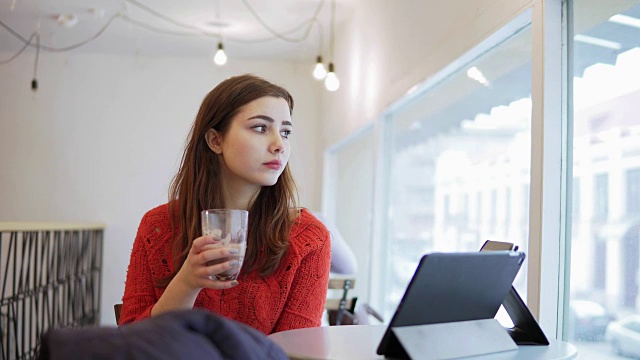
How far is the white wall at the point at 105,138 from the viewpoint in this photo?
21.9 feet

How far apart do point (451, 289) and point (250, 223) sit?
750 millimetres

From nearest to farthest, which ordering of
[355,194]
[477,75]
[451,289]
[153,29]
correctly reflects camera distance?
[451,289], [477,75], [355,194], [153,29]

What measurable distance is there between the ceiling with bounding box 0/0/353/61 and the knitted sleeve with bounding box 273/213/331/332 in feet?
12.3

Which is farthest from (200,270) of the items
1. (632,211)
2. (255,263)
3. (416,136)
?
(416,136)

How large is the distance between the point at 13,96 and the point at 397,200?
444 centimetres

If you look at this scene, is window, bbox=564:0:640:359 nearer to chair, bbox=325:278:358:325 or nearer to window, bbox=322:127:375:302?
chair, bbox=325:278:358:325

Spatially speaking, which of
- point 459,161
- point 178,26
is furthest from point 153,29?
point 459,161

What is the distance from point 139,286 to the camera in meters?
1.56

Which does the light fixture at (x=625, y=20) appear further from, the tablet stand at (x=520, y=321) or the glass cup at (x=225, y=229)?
the glass cup at (x=225, y=229)

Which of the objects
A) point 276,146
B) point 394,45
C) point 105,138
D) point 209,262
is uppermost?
point 394,45

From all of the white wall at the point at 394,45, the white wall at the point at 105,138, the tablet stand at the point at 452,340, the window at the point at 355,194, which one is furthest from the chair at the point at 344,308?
the white wall at the point at 105,138

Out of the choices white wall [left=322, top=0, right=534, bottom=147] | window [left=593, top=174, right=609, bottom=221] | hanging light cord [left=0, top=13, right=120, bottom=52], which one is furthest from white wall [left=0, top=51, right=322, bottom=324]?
window [left=593, top=174, right=609, bottom=221]

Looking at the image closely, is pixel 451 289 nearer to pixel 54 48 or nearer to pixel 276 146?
pixel 276 146

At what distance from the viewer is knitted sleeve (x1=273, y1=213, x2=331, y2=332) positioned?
61.0 inches
